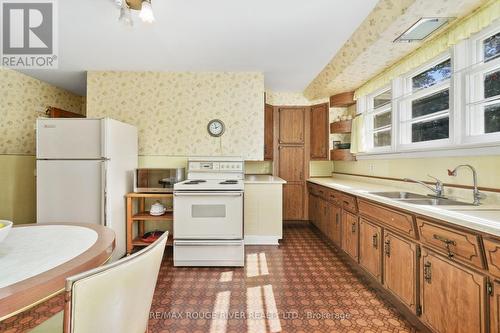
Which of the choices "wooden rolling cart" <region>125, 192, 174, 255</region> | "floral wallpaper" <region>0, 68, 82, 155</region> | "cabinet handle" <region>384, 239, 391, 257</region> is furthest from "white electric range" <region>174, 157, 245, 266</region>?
"floral wallpaper" <region>0, 68, 82, 155</region>

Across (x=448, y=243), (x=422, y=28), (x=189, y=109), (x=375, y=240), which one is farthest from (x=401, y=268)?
(x=189, y=109)

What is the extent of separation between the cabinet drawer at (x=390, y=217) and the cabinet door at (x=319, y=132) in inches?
70.9

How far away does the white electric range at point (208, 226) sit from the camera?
2643 mm

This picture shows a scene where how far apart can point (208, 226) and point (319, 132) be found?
2483mm

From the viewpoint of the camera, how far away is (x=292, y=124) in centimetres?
416

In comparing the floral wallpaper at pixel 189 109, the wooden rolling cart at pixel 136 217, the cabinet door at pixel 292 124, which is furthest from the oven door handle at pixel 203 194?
the cabinet door at pixel 292 124

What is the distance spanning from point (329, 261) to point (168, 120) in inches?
110

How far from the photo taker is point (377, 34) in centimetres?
211

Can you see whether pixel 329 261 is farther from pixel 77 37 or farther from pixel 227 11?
pixel 77 37

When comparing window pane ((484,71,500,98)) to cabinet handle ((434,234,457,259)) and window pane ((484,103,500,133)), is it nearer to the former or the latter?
window pane ((484,103,500,133))

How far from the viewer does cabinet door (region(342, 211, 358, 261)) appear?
2.48 meters

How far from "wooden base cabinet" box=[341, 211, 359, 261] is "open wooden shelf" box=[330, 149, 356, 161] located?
1.23 metres

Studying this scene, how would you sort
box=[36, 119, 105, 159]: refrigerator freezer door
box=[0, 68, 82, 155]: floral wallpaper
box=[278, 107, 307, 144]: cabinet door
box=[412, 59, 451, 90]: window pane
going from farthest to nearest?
box=[278, 107, 307, 144]: cabinet door < box=[0, 68, 82, 155]: floral wallpaper < box=[36, 119, 105, 159]: refrigerator freezer door < box=[412, 59, 451, 90]: window pane

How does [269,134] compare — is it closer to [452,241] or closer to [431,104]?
[431,104]
